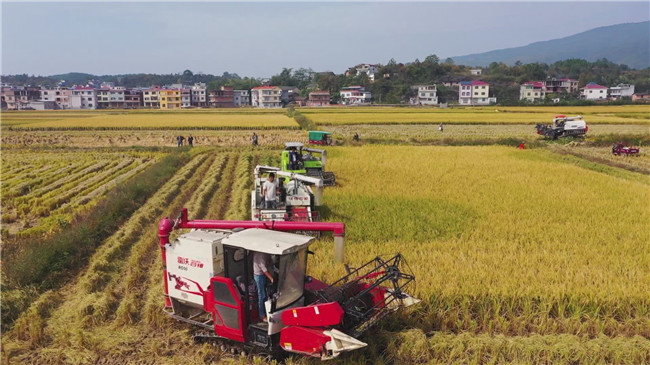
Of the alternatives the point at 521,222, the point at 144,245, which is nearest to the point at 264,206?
the point at 144,245

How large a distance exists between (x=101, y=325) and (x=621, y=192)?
53.3 feet

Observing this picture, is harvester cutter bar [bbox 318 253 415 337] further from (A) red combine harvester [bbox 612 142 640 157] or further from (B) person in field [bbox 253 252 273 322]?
(A) red combine harvester [bbox 612 142 640 157]

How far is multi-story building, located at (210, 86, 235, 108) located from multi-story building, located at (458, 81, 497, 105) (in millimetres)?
59383

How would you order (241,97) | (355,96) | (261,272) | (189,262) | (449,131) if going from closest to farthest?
(261,272) → (189,262) → (449,131) → (355,96) → (241,97)

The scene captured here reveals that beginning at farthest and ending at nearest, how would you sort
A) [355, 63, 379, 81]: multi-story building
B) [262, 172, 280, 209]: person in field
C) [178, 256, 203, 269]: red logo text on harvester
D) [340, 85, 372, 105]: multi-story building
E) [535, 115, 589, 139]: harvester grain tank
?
1. [355, 63, 379, 81]: multi-story building
2. [340, 85, 372, 105]: multi-story building
3. [535, 115, 589, 139]: harvester grain tank
4. [262, 172, 280, 209]: person in field
5. [178, 256, 203, 269]: red logo text on harvester

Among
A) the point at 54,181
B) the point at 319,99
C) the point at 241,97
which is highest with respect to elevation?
the point at 241,97

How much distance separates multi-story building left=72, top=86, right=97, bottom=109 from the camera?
383 ft

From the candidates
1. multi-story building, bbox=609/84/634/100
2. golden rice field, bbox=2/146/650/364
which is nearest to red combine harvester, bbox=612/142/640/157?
golden rice field, bbox=2/146/650/364

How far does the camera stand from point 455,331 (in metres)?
6.98

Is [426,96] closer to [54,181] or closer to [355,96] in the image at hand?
[355,96]

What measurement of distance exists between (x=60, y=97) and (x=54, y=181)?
4721 inches

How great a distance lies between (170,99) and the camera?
114 meters

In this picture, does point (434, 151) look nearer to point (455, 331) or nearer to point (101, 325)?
point (455, 331)

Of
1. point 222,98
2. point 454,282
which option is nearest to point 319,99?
point 222,98
